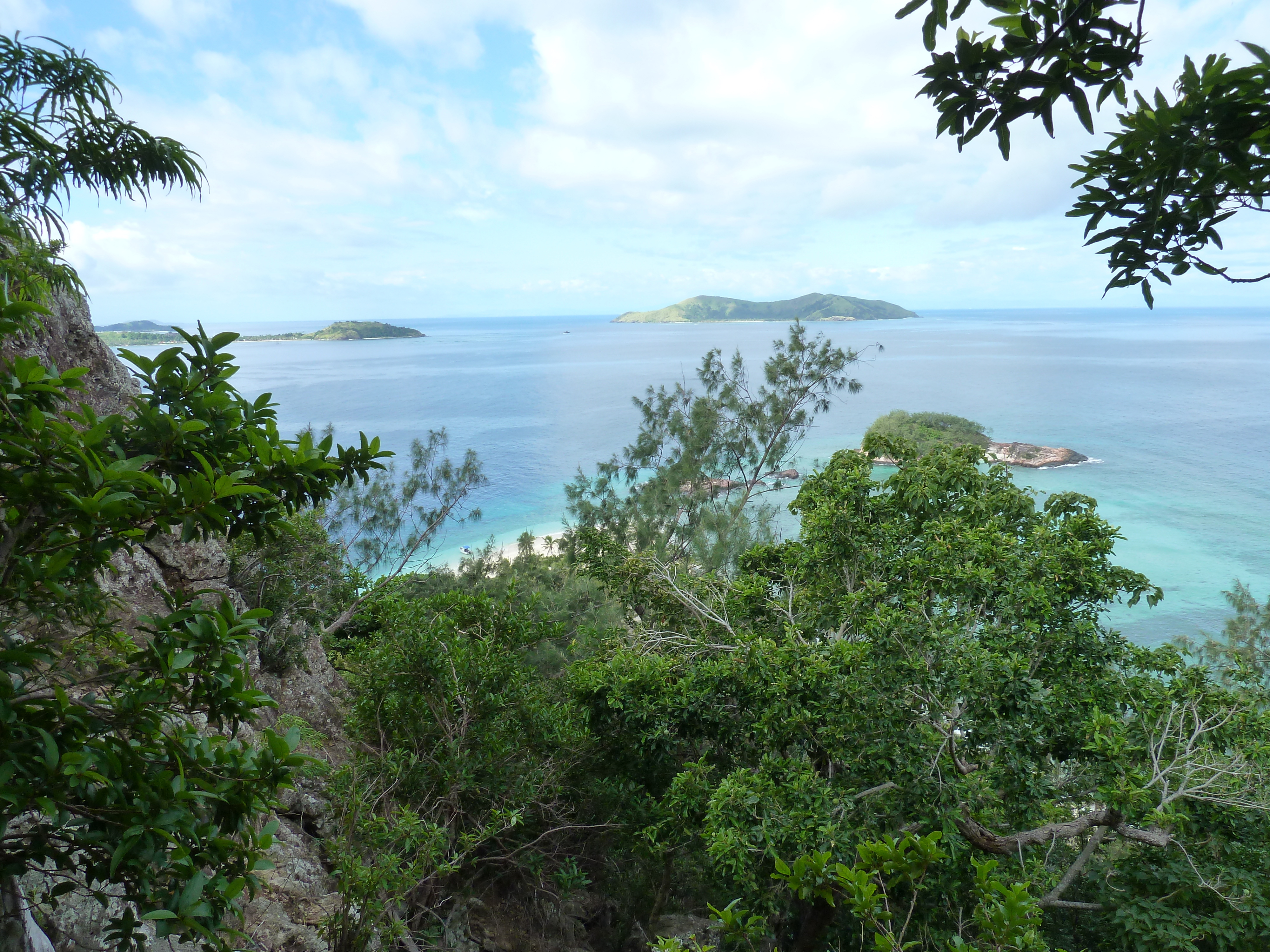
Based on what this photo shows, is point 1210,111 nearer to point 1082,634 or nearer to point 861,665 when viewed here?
point 861,665

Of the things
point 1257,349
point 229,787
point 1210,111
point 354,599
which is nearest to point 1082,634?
point 1210,111

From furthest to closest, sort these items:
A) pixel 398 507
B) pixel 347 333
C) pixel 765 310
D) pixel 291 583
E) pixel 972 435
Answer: pixel 765 310
pixel 347 333
pixel 972 435
pixel 398 507
pixel 291 583

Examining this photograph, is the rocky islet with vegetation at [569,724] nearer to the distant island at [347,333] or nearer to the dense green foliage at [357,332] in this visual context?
the distant island at [347,333]

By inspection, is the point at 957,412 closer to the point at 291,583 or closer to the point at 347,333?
the point at 291,583

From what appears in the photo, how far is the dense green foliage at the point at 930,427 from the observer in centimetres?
2989

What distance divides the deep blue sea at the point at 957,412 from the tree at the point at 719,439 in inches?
276

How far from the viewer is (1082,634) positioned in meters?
4.91

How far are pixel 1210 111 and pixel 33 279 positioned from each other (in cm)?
459

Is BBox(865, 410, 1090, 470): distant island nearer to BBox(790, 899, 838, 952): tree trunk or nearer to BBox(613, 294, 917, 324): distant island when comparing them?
BBox(790, 899, 838, 952): tree trunk

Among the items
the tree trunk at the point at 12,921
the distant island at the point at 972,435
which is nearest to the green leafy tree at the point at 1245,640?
the distant island at the point at 972,435

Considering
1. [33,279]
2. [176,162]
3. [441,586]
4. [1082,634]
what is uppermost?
[176,162]

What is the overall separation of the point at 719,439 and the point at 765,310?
122281 millimetres

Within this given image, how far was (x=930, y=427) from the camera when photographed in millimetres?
34156

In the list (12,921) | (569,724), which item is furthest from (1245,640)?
(12,921)
